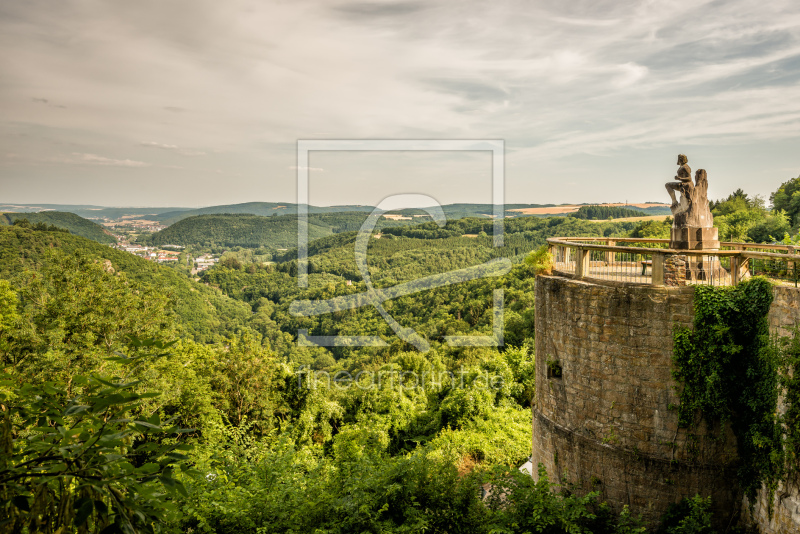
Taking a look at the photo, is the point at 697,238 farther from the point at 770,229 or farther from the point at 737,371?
the point at 770,229

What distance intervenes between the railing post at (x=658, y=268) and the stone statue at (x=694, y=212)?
2.23m

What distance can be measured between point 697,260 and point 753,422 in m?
2.52

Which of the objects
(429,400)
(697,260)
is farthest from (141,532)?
(429,400)

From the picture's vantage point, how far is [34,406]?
7.39 ft

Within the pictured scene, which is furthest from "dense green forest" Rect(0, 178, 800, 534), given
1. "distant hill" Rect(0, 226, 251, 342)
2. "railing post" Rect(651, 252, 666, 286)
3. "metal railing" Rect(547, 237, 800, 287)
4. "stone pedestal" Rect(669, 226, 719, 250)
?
"stone pedestal" Rect(669, 226, 719, 250)

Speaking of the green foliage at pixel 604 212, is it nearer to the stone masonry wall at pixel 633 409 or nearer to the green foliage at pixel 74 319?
the green foliage at pixel 74 319

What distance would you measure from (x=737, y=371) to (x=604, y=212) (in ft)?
272

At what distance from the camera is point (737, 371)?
6551 millimetres

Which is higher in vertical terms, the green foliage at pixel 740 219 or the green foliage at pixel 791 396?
the green foliage at pixel 740 219

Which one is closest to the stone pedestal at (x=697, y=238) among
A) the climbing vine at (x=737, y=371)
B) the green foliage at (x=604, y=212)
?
the climbing vine at (x=737, y=371)

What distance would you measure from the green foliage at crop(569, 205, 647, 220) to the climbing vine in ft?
246

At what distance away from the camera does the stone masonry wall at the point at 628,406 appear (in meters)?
6.73

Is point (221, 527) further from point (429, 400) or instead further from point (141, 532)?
point (429, 400)
